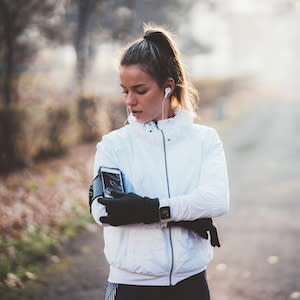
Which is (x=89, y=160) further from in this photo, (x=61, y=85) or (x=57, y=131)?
(x=61, y=85)

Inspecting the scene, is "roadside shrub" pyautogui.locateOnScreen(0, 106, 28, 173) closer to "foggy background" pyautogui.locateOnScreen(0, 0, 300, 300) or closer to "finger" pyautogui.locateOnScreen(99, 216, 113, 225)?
"foggy background" pyautogui.locateOnScreen(0, 0, 300, 300)

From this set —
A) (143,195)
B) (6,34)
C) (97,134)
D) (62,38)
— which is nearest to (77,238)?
(143,195)

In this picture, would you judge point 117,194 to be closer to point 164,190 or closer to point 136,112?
point 164,190

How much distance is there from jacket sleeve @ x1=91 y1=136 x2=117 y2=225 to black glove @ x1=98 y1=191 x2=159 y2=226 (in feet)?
0.35

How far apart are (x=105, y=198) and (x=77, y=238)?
3.72 metres

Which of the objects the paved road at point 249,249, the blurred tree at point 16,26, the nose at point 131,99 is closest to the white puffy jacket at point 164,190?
the nose at point 131,99

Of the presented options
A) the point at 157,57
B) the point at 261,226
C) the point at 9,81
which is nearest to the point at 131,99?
the point at 157,57

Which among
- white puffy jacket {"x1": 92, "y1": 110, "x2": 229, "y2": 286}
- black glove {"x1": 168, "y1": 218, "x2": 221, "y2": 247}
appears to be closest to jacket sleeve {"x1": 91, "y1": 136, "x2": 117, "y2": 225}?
white puffy jacket {"x1": 92, "y1": 110, "x2": 229, "y2": 286}

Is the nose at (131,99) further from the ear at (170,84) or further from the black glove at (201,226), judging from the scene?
the black glove at (201,226)

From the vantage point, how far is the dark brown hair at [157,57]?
6.17 feet

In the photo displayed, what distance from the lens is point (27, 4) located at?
10.3 m

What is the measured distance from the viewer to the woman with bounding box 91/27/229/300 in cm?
181

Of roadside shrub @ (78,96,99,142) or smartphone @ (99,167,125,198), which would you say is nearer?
smartphone @ (99,167,125,198)

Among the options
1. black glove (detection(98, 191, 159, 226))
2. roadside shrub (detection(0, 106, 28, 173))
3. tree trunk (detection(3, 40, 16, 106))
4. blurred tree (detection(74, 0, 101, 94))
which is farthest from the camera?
blurred tree (detection(74, 0, 101, 94))
